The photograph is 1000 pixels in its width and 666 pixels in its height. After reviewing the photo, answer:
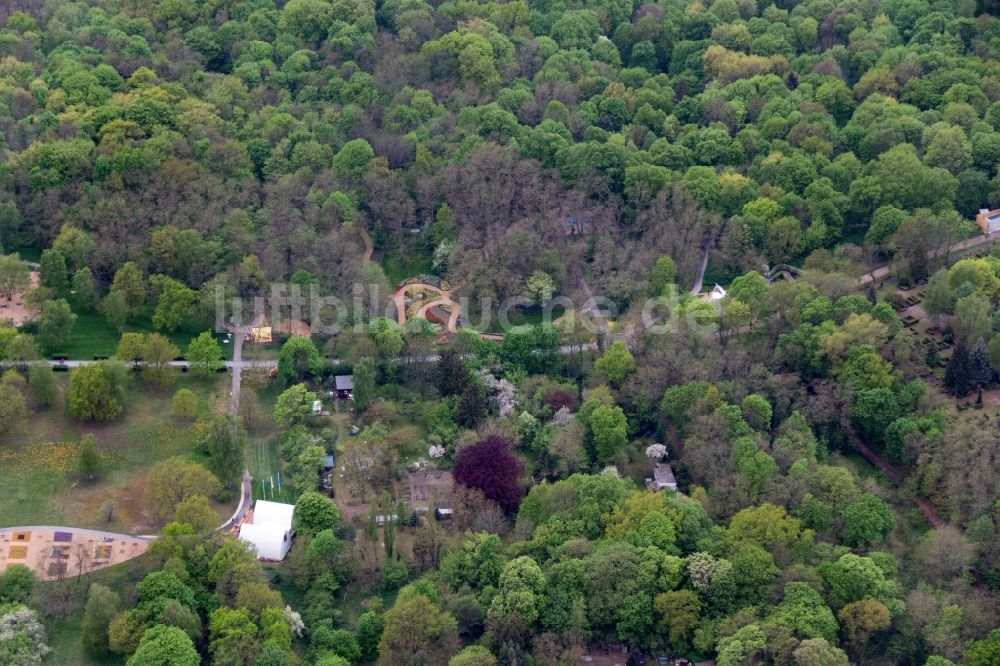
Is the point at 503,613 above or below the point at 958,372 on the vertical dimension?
below

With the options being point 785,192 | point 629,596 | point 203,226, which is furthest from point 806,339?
point 203,226

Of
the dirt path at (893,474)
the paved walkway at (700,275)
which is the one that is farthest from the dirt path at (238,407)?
the dirt path at (893,474)

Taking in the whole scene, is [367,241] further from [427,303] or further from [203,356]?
[203,356]

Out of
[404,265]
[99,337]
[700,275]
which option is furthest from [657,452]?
[99,337]

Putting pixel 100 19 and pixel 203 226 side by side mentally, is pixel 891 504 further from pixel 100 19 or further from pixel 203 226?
pixel 100 19

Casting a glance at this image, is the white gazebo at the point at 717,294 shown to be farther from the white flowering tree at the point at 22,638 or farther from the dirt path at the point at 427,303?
the white flowering tree at the point at 22,638

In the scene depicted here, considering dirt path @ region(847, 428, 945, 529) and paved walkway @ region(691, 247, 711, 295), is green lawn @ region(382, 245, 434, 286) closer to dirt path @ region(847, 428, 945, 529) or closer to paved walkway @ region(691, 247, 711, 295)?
paved walkway @ region(691, 247, 711, 295)
